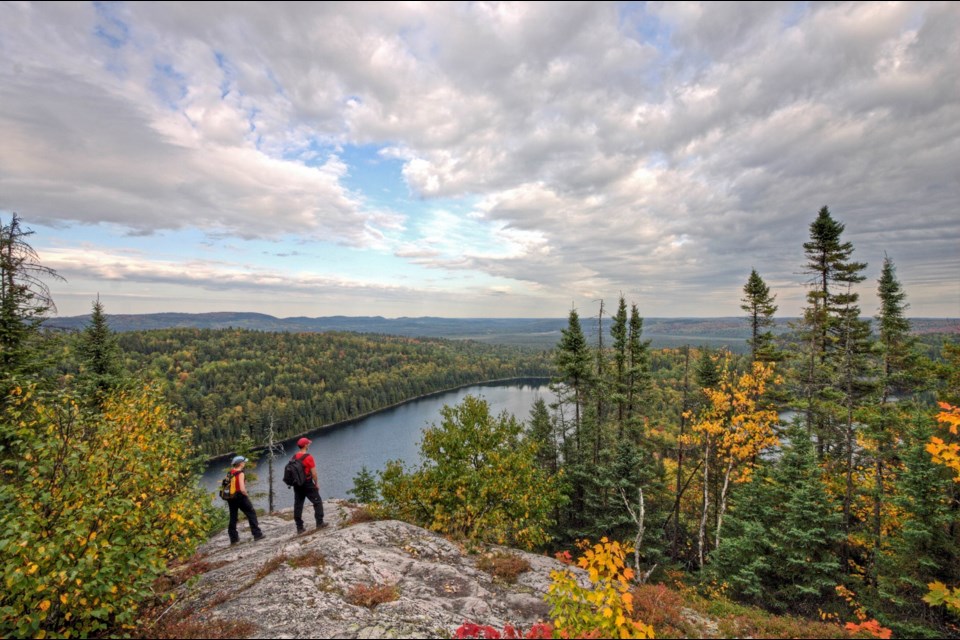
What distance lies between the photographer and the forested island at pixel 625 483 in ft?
16.9

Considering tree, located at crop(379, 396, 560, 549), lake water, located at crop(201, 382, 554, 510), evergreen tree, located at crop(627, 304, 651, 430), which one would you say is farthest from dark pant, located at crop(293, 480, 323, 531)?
lake water, located at crop(201, 382, 554, 510)

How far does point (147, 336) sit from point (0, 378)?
16126 centimetres

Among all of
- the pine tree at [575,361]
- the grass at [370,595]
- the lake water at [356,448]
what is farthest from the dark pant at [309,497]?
the lake water at [356,448]

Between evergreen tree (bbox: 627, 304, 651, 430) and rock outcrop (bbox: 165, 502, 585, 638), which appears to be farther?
evergreen tree (bbox: 627, 304, 651, 430)

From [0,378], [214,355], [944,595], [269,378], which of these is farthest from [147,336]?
[944,595]

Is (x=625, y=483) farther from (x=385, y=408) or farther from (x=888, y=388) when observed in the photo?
(x=385, y=408)

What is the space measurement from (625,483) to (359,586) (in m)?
15.2

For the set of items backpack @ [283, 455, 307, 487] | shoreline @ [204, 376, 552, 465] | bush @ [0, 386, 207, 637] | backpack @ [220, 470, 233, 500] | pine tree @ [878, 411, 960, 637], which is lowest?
shoreline @ [204, 376, 552, 465]

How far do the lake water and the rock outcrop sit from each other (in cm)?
3039

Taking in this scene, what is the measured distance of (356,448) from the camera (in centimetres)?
7962

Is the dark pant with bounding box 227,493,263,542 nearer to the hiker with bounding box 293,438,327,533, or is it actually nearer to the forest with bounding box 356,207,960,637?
the hiker with bounding box 293,438,327,533

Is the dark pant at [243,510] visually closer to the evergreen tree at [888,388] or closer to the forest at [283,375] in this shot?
the evergreen tree at [888,388]

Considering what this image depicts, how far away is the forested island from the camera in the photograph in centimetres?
516

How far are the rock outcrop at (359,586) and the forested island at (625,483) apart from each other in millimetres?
771
